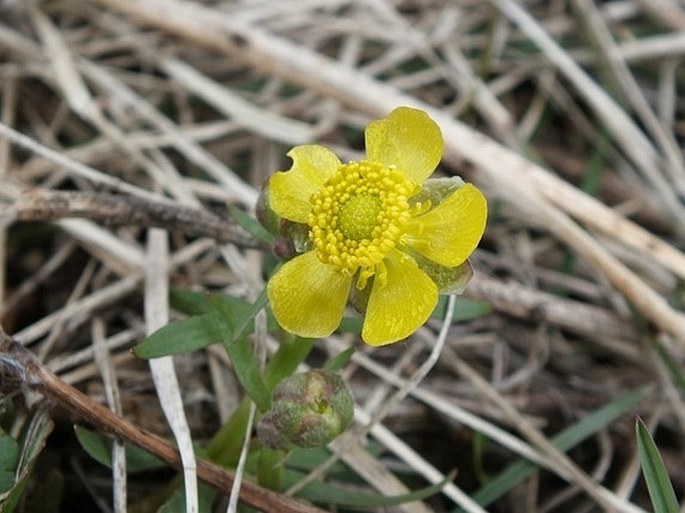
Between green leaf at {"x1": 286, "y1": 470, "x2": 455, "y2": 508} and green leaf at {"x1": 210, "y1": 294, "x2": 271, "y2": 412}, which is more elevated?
green leaf at {"x1": 210, "y1": 294, "x2": 271, "y2": 412}

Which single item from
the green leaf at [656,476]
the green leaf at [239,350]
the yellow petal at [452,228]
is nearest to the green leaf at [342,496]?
the green leaf at [239,350]

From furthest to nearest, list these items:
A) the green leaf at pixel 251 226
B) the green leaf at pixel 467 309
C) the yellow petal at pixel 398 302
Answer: the green leaf at pixel 467 309 → the green leaf at pixel 251 226 → the yellow petal at pixel 398 302

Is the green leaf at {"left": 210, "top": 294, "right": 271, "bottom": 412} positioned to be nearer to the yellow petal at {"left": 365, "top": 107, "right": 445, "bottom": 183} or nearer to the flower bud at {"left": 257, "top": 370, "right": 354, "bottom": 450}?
the flower bud at {"left": 257, "top": 370, "right": 354, "bottom": 450}

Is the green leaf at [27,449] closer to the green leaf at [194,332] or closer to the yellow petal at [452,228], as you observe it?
the green leaf at [194,332]

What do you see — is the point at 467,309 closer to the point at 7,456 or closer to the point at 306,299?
the point at 306,299

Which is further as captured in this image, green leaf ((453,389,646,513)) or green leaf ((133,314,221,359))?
green leaf ((453,389,646,513))

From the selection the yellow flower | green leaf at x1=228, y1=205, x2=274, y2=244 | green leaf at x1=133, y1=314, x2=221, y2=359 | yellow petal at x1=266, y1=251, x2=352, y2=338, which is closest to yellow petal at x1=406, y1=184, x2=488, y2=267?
the yellow flower
